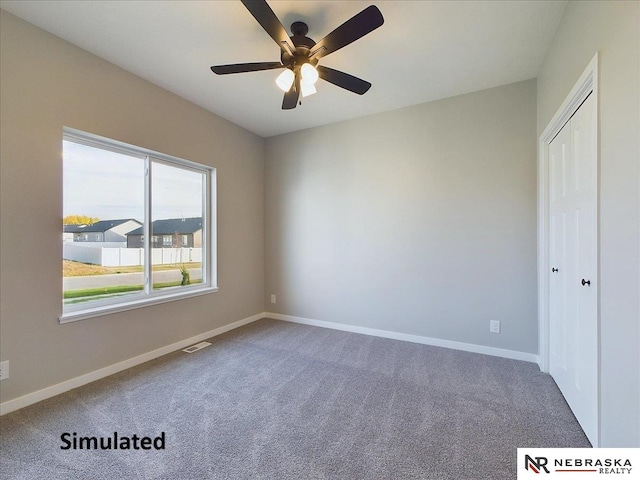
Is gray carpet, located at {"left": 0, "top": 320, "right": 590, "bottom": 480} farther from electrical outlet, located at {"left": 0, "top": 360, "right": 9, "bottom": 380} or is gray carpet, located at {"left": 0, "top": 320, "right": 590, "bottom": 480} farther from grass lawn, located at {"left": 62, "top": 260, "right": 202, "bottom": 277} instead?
grass lawn, located at {"left": 62, "top": 260, "right": 202, "bottom": 277}

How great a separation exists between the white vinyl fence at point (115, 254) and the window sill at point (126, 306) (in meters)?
0.37

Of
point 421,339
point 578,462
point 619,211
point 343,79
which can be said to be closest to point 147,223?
point 343,79

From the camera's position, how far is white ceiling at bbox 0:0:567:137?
185 cm

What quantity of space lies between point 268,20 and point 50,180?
2.00 meters

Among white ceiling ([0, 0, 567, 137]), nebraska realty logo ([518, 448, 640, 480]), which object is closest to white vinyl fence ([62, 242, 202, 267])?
white ceiling ([0, 0, 567, 137])

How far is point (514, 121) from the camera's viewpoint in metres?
2.76

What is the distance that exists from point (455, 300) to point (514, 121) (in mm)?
1920

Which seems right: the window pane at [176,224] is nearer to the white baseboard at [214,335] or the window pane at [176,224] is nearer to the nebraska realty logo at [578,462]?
the white baseboard at [214,335]

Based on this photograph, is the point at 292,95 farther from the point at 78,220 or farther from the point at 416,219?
the point at 78,220

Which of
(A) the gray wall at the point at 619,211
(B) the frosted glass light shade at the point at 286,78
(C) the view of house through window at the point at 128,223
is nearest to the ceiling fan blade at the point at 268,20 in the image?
(B) the frosted glass light shade at the point at 286,78

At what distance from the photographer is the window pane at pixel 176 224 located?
298 cm

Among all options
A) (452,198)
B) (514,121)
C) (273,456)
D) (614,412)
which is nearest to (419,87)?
(514,121)

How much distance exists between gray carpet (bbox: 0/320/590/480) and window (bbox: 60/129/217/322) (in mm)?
740

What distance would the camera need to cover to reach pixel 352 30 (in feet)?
5.23
